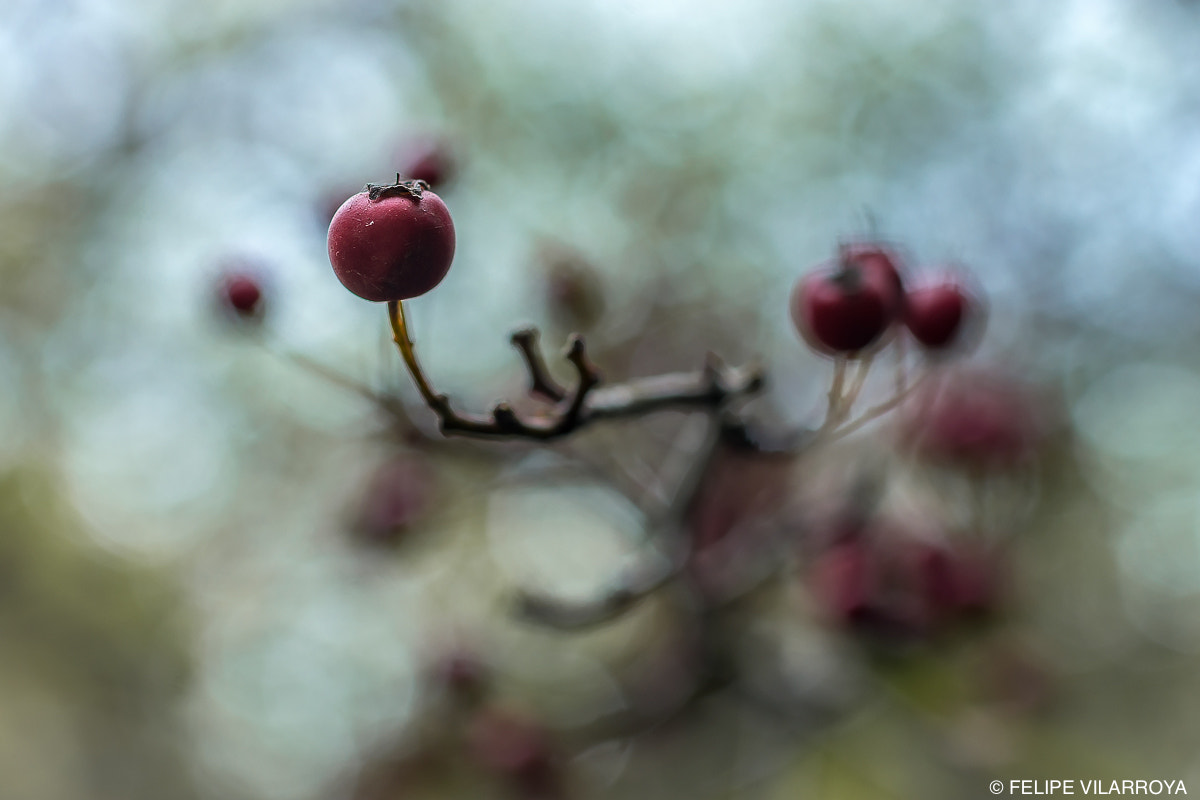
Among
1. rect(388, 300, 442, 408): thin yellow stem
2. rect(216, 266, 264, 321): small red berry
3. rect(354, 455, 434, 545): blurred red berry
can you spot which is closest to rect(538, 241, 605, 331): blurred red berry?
rect(354, 455, 434, 545): blurred red berry

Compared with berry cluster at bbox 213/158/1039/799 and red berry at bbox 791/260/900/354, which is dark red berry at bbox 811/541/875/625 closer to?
berry cluster at bbox 213/158/1039/799

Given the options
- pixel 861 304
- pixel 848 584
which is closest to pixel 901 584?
pixel 848 584

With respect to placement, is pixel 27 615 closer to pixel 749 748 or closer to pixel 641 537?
pixel 749 748

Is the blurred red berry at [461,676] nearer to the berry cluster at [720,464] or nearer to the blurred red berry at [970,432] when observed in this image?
the berry cluster at [720,464]

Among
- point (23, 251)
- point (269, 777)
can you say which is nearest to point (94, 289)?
point (23, 251)

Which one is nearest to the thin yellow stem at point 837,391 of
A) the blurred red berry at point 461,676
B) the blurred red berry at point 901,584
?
the blurred red berry at point 901,584

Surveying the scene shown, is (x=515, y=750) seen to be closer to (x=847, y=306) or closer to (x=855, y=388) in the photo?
(x=855, y=388)

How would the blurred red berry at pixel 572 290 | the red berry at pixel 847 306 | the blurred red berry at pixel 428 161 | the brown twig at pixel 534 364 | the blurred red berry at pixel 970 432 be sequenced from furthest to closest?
1. the blurred red berry at pixel 970 432
2. the blurred red berry at pixel 572 290
3. the blurred red berry at pixel 428 161
4. the red berry at pixel 847 306
5. the brown twig at pixel 534 364
